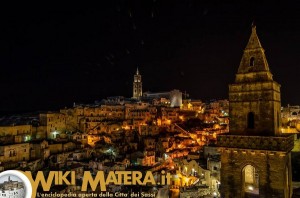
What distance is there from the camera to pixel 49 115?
51219 millimetres

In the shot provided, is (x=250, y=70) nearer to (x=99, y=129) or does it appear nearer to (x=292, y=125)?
(x=292, y=125)

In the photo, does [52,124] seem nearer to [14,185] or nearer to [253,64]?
[14,185]

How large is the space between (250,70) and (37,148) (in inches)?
1501

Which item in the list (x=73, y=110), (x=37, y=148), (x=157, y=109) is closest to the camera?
(x=37, y=148)

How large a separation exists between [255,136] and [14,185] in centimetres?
1153

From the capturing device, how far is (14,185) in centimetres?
1180

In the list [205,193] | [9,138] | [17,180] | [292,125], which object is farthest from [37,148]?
[292,125]

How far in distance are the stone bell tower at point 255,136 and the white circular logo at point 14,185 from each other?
9231 mm

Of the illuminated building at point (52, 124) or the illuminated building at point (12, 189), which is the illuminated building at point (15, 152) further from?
the illuminated building at point (12, 189)

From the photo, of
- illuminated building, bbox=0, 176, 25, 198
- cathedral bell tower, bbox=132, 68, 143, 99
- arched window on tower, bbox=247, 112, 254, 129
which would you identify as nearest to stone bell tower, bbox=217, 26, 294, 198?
arched window on tower, bbox=247, 112, 254, 129

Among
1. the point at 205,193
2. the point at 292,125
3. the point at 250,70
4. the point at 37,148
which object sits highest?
the point at 250,70

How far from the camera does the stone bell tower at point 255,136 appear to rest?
31.9ft

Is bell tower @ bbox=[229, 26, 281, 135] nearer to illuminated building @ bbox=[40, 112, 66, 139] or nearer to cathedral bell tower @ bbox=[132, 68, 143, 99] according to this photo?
illuminated building @ bbox=[40, 112, 66, 139]

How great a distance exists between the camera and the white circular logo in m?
11.4
